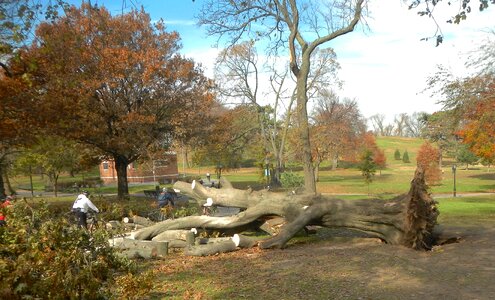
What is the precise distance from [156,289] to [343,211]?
577 centimetres

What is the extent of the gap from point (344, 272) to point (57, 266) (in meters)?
5.14

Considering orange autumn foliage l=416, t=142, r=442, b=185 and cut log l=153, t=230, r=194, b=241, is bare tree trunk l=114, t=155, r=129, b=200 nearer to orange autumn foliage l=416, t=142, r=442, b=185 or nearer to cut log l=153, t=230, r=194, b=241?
cut log l=153, t=230, r=194, b=241

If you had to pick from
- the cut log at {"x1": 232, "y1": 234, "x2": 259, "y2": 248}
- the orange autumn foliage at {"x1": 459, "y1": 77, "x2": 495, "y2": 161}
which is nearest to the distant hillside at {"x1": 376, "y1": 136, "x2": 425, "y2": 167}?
the orange autumn foliage at {"x1": 459, "y1": 77, "x2": 495, "y2": 161}

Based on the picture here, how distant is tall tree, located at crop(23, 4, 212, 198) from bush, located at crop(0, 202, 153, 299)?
15.0 meters

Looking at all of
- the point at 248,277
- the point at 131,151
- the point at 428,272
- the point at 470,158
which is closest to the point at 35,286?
the point at 248,277

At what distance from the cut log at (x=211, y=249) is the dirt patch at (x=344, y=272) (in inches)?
7.6

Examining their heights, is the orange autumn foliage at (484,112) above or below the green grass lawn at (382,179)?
above

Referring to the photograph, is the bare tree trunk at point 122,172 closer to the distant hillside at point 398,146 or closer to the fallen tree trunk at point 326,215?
the fallen tree trunk at point 326,215

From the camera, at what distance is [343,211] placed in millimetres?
11922

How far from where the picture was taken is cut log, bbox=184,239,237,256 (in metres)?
10.9

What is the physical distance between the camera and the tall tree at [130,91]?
23.4 m

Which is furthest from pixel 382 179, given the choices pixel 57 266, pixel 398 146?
pixel 57 266

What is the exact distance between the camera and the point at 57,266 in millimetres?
5305

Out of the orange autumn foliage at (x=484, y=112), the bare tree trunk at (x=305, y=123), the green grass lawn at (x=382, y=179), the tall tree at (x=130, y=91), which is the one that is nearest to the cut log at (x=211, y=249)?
the bare tree trunk at (x=305, y=123)
